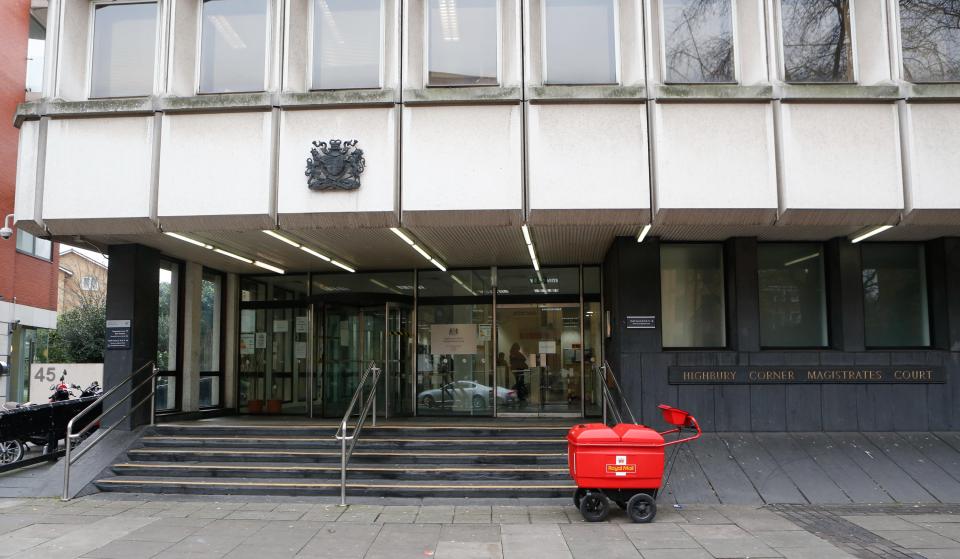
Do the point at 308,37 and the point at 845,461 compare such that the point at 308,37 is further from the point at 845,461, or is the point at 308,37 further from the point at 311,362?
the point at 845,461

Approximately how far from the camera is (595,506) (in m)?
8.44

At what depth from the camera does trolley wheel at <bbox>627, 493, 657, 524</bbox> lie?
27.2ft

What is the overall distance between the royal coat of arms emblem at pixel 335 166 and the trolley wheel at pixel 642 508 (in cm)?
536

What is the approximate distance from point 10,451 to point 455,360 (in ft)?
24.8

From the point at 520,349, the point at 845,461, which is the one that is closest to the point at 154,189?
the point at 520,349

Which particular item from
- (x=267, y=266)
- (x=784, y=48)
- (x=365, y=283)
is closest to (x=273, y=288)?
(x=267, y=266)

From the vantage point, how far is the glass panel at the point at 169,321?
13.1 m

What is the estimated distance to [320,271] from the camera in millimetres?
15000

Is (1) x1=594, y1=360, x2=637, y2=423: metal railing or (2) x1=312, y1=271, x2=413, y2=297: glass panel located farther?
(2) x1=312, y1=271, x2=413, y2=297: glass panel

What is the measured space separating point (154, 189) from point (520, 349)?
7.21 m

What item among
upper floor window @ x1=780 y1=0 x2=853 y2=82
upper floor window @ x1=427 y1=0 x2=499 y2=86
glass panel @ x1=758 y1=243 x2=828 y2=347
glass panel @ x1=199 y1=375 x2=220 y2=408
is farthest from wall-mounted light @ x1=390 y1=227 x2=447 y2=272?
upper floor window @ x1=780 y1=0 x2=853 y2=82

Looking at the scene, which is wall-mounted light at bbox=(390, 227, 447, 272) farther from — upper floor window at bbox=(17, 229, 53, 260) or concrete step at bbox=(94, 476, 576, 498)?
upper floor window at bbox=(17, 229, 53, 260)

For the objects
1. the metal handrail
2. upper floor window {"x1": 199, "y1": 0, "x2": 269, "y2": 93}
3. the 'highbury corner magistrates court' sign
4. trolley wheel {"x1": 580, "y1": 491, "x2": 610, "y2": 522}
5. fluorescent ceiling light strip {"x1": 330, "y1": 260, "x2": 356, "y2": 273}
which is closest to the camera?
trolley wheel {"x1": 580, "y1": 491, "x2": 610, "y2": 522}

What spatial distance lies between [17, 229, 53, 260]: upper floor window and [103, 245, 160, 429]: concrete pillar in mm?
15313
